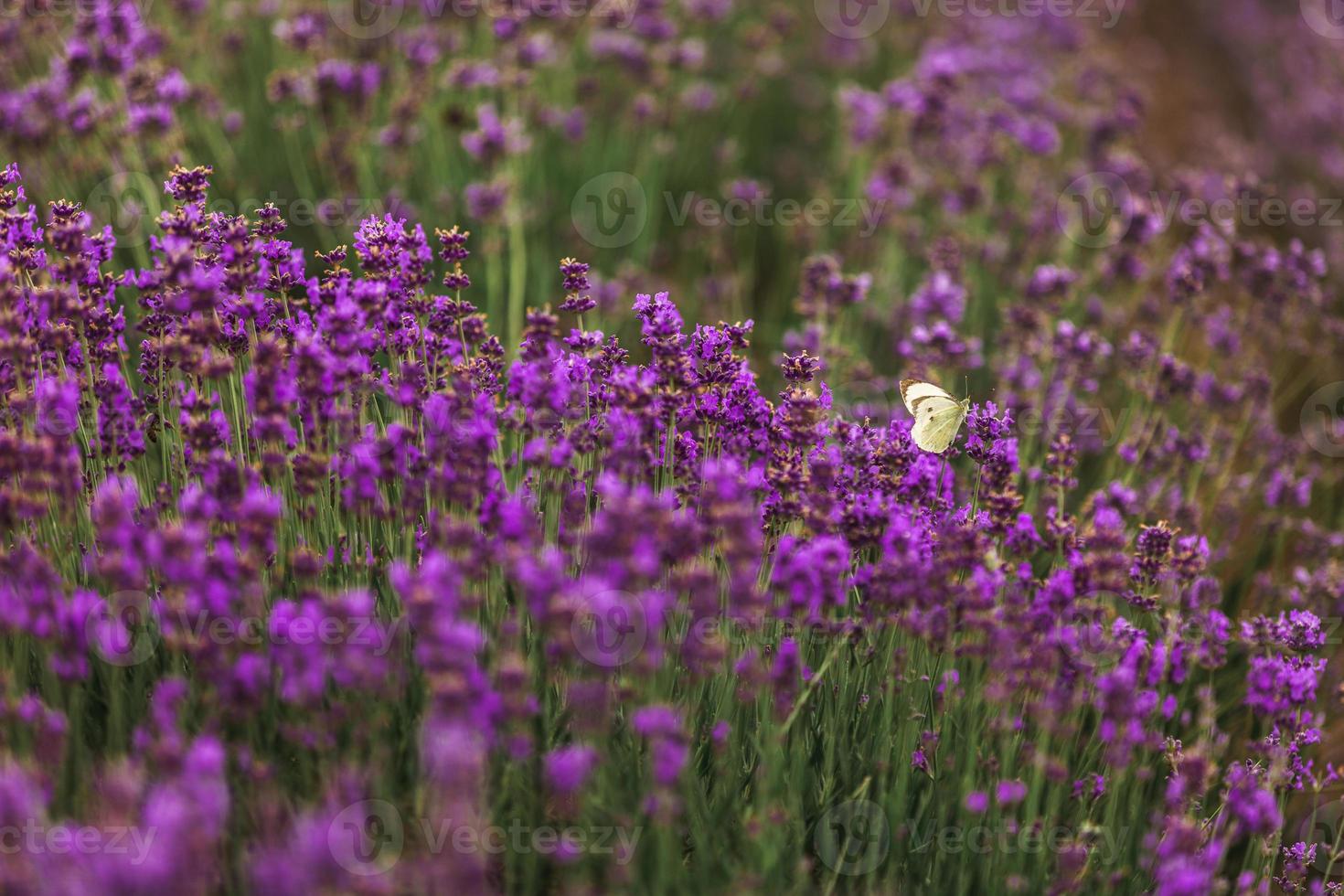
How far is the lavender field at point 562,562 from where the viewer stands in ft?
7.27

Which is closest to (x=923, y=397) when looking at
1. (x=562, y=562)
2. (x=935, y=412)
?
(x=935, y=412)

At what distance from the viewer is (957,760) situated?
279 cm

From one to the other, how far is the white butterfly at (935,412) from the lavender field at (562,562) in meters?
0.03

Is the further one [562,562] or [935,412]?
[935,412]

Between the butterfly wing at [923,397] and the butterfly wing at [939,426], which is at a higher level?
the butterfly wing at [923,397]

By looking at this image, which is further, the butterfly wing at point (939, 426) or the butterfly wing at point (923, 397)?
the butterfly wing at point (923, 397)

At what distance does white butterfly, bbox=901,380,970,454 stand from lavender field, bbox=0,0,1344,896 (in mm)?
26

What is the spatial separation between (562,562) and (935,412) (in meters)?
1.60

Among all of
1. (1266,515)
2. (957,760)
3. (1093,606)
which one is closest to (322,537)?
(957,760)

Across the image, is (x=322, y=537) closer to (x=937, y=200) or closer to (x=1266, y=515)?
(x=1266, y=515)

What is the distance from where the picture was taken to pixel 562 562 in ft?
8.09

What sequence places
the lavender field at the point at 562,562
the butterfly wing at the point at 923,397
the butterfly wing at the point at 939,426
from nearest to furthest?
the lavender field at the point at 562,562
the butterfly wing at the point at 939,426
the butterfly wing at the point at 923,397

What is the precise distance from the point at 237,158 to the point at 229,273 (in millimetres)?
3293

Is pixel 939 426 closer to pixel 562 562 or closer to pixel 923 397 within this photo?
pixel 923 397
